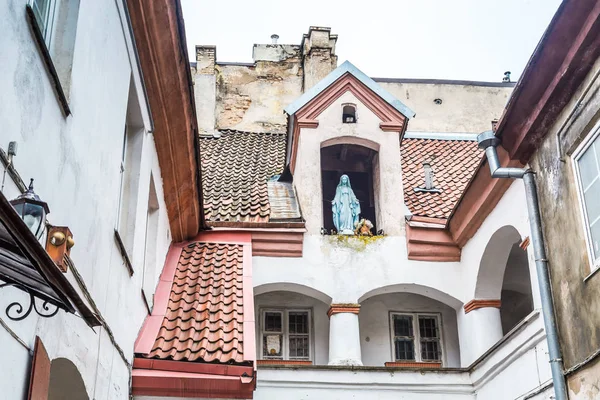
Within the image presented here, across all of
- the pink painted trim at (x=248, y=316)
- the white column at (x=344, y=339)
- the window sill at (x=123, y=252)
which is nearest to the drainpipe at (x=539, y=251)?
the pink painted trim at (x=248, y=316)

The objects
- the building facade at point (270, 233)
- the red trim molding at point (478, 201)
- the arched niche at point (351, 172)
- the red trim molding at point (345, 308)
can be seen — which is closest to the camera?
the building facade at point (270, 233)

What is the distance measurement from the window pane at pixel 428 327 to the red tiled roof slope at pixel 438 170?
1894 mm

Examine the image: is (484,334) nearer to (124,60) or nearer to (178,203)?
(178,203)

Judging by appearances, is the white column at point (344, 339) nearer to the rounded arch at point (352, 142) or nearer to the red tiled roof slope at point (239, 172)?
the red tiled roof slope at point (239, 172)

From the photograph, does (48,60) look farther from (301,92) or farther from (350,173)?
(301,92)

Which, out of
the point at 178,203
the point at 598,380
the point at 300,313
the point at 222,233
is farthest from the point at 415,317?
the point at 598,380

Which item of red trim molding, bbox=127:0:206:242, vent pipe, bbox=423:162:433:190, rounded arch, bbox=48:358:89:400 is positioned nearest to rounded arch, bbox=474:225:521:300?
vent pipe, bbox=423:162:433:190

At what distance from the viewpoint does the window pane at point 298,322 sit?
1423cm

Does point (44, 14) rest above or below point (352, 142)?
below

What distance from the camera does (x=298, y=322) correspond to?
1433 centimetres

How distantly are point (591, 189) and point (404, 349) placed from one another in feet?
21.3

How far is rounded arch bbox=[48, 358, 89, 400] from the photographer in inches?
236

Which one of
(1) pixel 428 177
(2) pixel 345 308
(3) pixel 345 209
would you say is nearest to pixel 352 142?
(3) pixel 345 209

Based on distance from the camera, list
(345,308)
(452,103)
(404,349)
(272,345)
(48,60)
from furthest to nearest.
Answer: (452,103)
(404,349)
(272,345)
(345,308)
(48,60)
